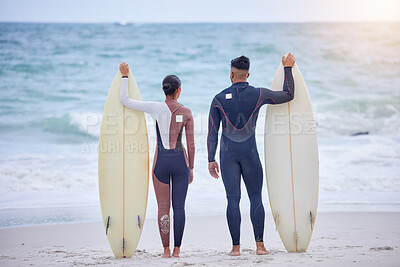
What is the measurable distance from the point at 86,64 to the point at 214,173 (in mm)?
11712

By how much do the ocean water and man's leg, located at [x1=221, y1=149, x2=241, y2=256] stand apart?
207 cm

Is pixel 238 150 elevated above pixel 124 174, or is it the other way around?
pixel 238 150

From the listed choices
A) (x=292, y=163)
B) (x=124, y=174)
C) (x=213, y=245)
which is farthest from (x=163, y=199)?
(x=292, y=163)

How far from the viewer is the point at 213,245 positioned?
402 cm

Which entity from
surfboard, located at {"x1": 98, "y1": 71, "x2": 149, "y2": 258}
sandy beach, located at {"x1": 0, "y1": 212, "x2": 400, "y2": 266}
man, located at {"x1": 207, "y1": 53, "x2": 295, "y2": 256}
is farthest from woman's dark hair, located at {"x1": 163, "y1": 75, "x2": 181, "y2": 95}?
sandy beach, located at {"x1": 0, "y1": 212, "x2": 400, "y2": 266}

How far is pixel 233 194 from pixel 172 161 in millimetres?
515

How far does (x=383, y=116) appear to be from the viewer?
12.4 meters

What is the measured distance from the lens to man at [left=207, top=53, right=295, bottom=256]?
3400 mm

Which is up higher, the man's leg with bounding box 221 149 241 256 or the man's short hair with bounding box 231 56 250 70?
the man's short hair with bounding box 231 56 250 70

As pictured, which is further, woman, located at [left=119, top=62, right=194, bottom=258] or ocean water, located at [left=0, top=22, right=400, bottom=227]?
ocean water, located at [left=0, top=22, right=400, bottom=227]

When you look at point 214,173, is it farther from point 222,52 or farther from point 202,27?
point 202,27

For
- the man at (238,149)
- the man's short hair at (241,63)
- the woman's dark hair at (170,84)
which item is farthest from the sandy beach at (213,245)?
the man's short hair at (241,63)

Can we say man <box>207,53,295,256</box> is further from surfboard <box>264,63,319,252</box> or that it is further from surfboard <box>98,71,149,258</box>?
surfboard <box>98,71,149,258</box>

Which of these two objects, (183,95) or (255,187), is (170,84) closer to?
(255,187)
